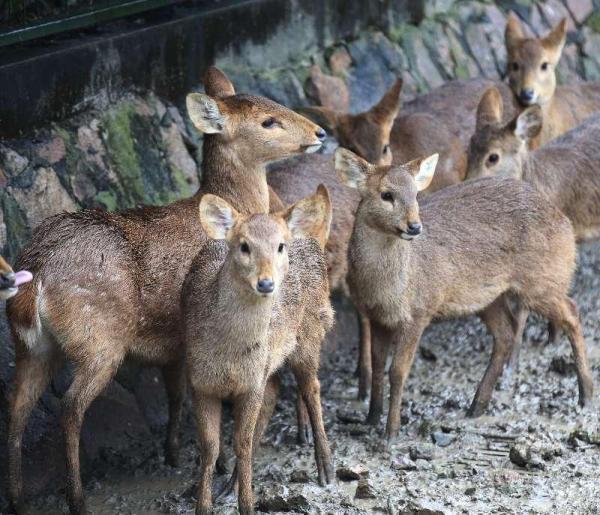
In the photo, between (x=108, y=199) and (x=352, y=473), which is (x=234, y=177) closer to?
(x=108, y=199)

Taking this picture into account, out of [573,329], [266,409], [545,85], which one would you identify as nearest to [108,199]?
[266,409]

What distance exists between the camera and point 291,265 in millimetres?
7422

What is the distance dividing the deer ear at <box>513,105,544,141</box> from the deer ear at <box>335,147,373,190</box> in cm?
215

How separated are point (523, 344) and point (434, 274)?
1661mm

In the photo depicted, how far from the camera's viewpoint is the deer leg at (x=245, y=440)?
6922 millimetres

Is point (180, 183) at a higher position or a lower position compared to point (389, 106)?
lower

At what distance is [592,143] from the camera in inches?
415

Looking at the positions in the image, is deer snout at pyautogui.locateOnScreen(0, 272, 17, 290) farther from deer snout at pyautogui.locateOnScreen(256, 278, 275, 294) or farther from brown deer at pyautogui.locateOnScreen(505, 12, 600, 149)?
brown deer at pyautogui.locateOnScreen(505, 12, 600, 149)

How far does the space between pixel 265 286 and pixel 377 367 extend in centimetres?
223

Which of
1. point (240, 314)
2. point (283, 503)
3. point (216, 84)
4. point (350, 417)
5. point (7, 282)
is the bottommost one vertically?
point (350, 417)

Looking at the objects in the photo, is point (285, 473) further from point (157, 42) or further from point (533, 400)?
point (157, 42)

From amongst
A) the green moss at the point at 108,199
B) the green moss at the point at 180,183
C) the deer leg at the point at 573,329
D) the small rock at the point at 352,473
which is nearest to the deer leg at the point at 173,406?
the small rock at the point at 352,473

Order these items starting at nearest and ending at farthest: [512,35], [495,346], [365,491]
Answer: [365,491], [495,346], [512,35]

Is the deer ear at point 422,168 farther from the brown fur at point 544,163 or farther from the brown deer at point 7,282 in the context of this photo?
the brown deer at point 7,282
